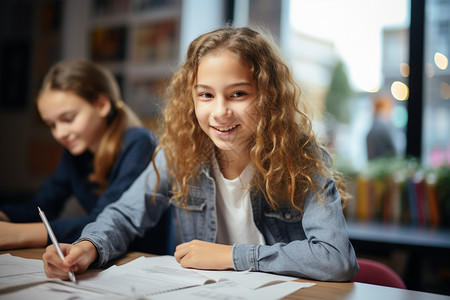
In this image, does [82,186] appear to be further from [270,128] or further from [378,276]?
[378,276]

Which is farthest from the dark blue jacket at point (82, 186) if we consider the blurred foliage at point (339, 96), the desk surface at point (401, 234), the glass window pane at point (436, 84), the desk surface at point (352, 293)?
the glass window pane at point (436, 84)

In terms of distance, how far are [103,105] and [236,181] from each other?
713mm

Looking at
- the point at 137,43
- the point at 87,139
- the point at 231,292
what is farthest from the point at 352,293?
the point at 137,43

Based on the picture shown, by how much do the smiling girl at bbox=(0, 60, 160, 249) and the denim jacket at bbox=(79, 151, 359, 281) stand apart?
8.3 inches

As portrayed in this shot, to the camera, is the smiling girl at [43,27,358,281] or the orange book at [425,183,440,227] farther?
the orange book at [425,183,440,227]

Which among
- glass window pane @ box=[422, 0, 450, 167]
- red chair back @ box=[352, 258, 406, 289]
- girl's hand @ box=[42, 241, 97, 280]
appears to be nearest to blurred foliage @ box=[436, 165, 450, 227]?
glass window pane @ box=[422, 0, 450, 167]

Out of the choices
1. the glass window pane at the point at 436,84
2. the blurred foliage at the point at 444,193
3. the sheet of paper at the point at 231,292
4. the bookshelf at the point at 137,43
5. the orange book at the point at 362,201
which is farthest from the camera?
the bookshelf at the point at 137,43

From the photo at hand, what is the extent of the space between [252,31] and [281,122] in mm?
248

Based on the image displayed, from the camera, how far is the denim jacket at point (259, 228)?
0.91 metres

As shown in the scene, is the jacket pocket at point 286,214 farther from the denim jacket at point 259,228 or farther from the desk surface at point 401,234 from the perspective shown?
the desk surface at point 401,234

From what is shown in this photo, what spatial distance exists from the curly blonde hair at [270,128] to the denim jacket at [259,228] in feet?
0.15

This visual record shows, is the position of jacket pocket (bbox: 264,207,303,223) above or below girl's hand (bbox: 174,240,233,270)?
above

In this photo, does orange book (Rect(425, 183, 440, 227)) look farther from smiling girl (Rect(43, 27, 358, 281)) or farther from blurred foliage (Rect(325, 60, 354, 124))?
smiling girl (Rect(43, 27, 358, 281))

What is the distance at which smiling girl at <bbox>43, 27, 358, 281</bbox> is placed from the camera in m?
0.93
